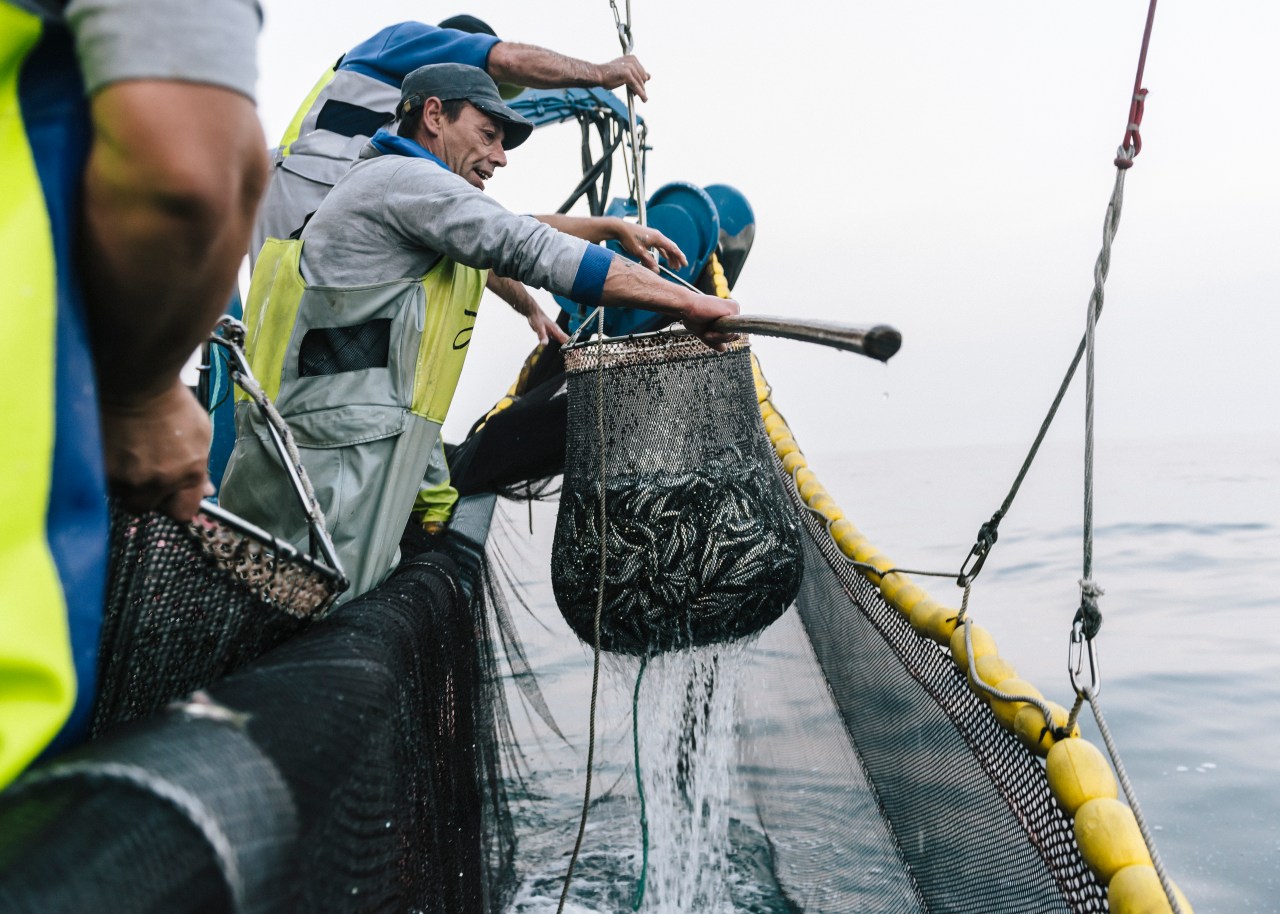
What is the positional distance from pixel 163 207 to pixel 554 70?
288cm

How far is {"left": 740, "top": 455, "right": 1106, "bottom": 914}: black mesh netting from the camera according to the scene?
189 centimetres

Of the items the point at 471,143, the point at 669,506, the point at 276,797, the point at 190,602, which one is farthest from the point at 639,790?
the point at 276,797

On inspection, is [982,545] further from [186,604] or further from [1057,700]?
[1057,700]

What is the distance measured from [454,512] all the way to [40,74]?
9.67 ft

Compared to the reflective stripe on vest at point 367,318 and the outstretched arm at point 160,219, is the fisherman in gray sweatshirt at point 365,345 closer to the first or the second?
the reflective stripe on vest at point 367,318

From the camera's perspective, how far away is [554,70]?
11.2ft

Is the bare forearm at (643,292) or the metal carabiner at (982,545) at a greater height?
the bare forearm at (643,292)

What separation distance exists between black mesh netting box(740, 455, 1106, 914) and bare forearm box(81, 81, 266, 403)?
1.47 metres

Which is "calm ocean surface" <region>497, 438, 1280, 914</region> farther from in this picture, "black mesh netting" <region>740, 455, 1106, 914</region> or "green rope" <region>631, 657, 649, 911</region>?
"black mesh netting" <region>740, 455, 1106, 914</region>

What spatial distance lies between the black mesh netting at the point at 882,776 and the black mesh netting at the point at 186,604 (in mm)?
1258

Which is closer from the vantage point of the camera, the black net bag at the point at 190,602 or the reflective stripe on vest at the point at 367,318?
the black net bag at the point at 190,602

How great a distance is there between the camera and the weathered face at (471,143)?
8.75ft

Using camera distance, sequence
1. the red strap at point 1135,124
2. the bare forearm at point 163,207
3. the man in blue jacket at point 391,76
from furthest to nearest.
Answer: the man in blue jacket at point 391,76 < the red strap at point 1135,124 < the bare forearm at point 163,207

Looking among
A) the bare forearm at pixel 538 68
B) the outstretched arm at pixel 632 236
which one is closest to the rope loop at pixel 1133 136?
the outstretched arm at pixel 632 236
